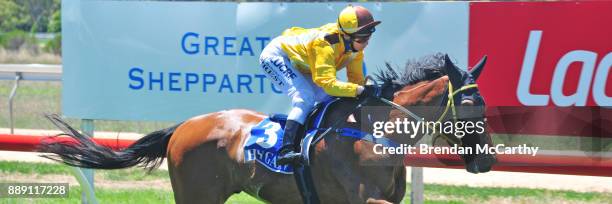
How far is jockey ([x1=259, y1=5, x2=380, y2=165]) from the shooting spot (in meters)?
5.89

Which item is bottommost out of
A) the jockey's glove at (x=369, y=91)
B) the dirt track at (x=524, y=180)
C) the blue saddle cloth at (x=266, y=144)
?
the dirt track at (x=524, y=180)

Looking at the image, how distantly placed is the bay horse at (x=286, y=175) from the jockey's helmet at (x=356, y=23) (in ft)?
1.13

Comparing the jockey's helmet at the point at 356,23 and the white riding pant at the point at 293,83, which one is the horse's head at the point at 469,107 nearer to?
the jockey's helmet at the point at 356,23

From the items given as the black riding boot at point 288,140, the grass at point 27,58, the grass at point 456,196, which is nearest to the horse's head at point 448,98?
the black riding boot at point 288,140

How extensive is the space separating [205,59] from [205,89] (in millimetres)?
255

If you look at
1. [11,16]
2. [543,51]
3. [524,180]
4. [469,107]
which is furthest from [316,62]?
[11,16]

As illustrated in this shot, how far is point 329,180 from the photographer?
6.00 meters

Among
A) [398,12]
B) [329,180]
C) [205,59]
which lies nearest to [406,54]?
[398,12]

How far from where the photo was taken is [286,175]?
619 cm

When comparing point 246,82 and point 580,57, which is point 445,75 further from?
point 246,82

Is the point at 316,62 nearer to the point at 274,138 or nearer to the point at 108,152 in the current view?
the point at 274,138

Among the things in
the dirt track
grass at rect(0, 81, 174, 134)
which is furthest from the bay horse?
grass at rect(0, 81, 174, 134)

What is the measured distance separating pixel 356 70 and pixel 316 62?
0.42m

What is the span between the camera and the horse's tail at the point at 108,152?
7.00m
